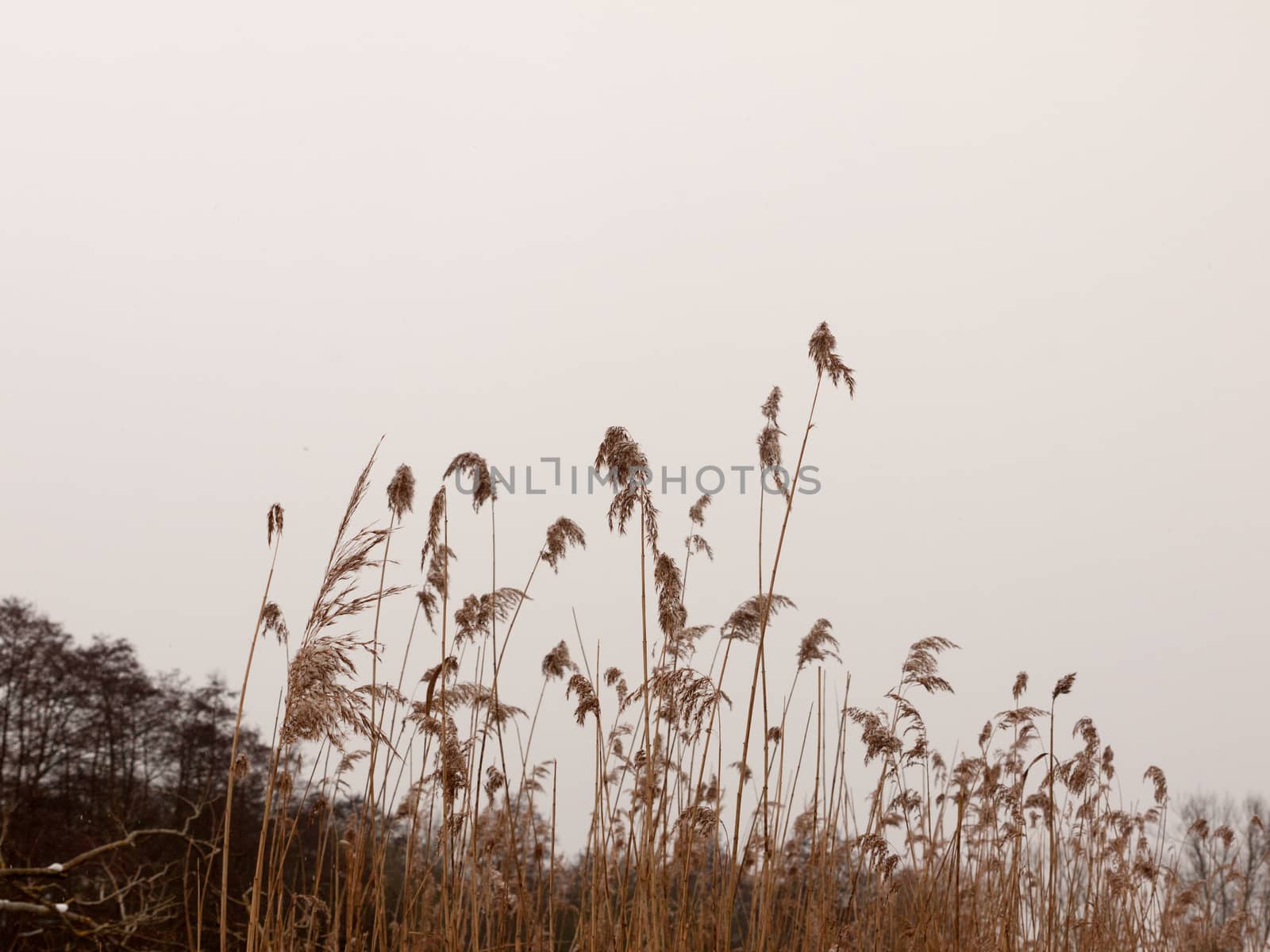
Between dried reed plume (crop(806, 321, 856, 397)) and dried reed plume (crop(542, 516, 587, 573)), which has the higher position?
dried reed plume (crop(806, 321, 856, 397))

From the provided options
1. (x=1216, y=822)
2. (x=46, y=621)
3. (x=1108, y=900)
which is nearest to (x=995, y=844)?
(x=1108, y=900)

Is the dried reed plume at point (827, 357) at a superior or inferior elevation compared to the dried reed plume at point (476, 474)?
superior

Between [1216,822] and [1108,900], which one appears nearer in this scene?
[1108,900]


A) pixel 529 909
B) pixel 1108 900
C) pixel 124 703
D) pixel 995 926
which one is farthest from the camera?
pixel 124 703

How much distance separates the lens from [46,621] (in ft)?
57.1

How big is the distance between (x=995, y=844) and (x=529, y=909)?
2857mm

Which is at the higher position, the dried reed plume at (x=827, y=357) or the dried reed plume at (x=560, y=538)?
the dried reed plume at (x=827, y=357)

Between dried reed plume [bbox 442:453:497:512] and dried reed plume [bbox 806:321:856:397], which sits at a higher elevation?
dried reed plume [bbox 806:321:856:397]

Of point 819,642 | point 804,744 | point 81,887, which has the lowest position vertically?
point 81,887

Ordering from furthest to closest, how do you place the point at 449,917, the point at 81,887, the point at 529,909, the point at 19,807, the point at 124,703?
the point at 124,703 < the point at 19,807 < the point at 81,887 < the point at 529,909 < the point at 449,917

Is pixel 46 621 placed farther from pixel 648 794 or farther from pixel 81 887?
pixel 648 794

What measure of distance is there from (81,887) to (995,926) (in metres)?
12.5

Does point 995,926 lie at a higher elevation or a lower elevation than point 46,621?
lower

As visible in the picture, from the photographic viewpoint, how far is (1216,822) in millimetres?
32938
